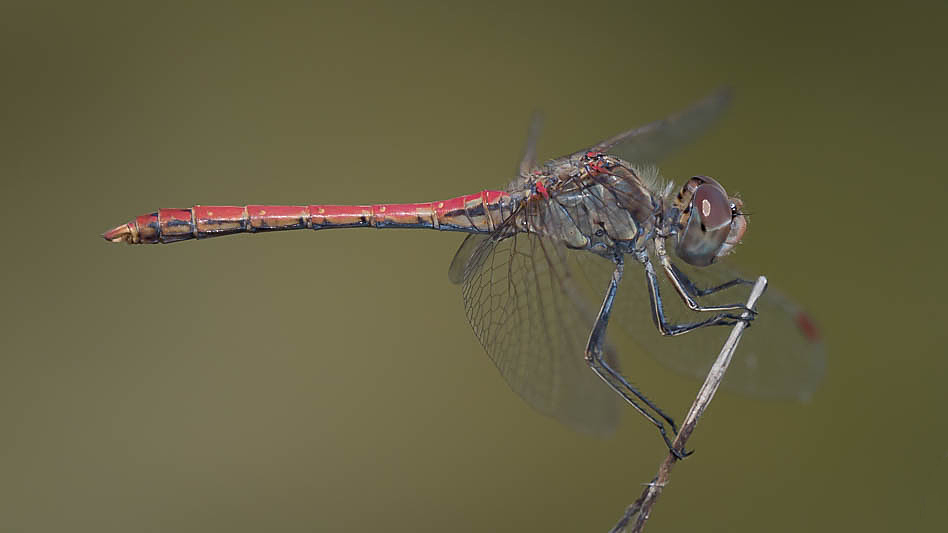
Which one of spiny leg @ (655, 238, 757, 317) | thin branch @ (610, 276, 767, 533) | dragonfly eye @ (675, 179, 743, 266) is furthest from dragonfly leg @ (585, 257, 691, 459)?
thin branch @ (610, 276, 767, 533)

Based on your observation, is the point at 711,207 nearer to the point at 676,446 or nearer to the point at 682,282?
the point at 682,282

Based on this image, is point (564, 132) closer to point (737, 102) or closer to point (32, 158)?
point (737, 102)

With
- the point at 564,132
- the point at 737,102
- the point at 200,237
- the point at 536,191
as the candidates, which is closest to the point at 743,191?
the point at 737,102

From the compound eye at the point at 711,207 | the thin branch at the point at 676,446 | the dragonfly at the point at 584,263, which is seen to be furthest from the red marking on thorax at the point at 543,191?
the thin branch at the point at 676,446

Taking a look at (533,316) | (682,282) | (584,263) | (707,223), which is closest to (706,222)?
(707,223)

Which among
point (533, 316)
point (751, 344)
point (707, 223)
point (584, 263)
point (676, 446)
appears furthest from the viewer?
point (751, 344)

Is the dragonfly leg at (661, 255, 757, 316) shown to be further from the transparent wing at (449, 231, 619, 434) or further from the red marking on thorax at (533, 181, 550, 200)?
the red marking on thorax at (533, 181, 550, 200)
